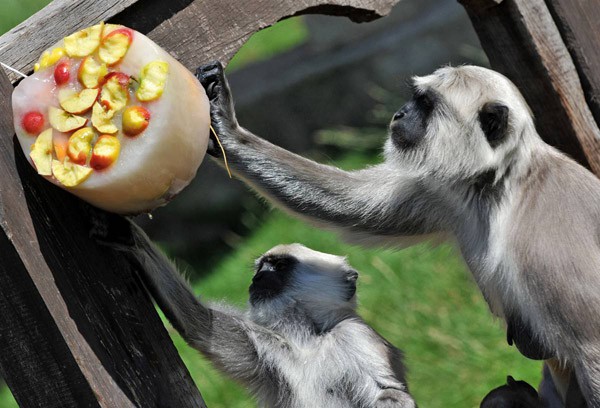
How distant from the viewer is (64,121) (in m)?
2.33

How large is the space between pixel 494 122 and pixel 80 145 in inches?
69.4

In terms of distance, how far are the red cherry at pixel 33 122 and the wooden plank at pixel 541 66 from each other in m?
2.09

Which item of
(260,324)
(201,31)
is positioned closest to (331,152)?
(260,324)

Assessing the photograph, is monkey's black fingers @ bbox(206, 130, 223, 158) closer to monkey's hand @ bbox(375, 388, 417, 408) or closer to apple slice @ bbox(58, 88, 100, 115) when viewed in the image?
apple slice @ bbox(58, 88, 100, 115)

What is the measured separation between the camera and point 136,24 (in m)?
2.85

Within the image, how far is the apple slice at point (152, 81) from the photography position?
2307 millimetres

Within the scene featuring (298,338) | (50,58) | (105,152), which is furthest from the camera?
(298,338)

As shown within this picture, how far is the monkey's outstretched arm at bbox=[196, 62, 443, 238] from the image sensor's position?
344 cm

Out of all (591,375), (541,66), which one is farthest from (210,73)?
(591,375)

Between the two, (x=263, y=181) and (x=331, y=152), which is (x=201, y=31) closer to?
(x=263, y=181)

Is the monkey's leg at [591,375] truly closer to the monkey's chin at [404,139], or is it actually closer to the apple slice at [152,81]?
the monkey's chin at [404,139]

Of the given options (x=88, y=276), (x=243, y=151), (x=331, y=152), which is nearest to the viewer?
(x=88, y=276)

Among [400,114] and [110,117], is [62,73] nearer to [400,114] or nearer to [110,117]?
[110,117]

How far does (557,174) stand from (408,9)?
20.7 ft
